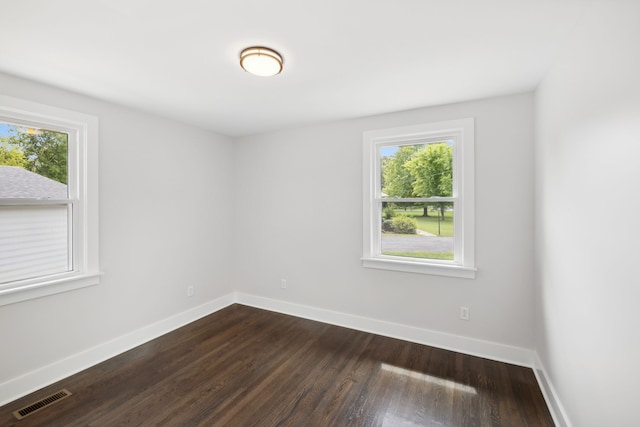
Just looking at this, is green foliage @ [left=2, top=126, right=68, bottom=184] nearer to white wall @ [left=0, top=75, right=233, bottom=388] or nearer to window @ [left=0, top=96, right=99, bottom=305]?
window @ [left=0, top=96, right=99, bottom=305]

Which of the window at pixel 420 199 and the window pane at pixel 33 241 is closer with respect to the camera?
the window pane at pixel 33 241

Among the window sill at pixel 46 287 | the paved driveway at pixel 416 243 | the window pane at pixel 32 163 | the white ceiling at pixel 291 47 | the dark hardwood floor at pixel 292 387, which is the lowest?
the dark hardwood floor at pixel 292 387

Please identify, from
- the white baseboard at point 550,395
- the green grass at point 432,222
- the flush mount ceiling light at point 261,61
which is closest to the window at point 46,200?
the flush mount ceiling light at point 261,61

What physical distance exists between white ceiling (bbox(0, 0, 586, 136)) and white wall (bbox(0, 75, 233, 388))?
0.43 m

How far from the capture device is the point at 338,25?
63.1 inches

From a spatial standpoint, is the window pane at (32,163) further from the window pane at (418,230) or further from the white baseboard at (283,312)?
the window pane at (418,230)

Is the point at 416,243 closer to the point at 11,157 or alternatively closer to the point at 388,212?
the point at 388,212

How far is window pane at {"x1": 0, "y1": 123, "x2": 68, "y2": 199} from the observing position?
7.28 ft

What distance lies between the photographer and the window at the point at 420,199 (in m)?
2.78

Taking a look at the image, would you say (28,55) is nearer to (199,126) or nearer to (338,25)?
(199,126)

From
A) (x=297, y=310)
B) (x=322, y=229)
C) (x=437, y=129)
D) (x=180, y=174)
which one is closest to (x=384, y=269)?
(x=322, y=229)

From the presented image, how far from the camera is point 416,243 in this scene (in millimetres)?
3092

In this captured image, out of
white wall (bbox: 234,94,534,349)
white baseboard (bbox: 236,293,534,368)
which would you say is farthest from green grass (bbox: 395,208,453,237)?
white baseboard (bbox: 236,293,534,368)

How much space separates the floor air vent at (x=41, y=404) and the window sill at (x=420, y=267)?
2.80 meters
